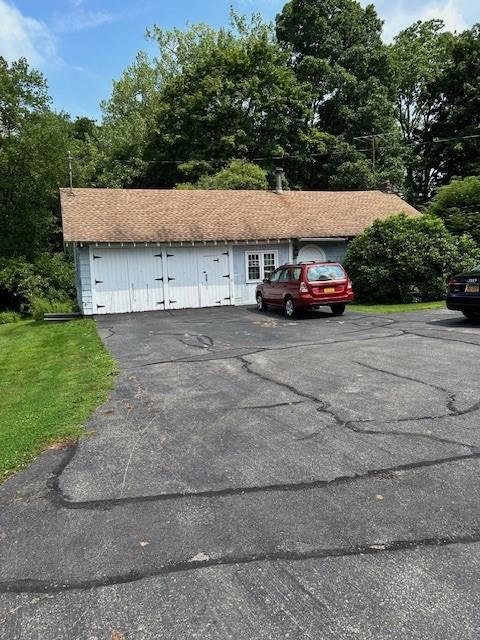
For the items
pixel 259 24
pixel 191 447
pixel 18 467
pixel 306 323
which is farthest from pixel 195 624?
pixel 259 24

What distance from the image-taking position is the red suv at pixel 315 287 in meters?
15.1

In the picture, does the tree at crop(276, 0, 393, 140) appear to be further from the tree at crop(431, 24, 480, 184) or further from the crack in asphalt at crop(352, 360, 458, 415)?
the crack in asphalt at crop(352, 360, 458, 415)

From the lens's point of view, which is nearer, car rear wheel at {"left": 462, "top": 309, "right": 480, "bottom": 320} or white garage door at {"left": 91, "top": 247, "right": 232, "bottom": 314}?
car rear wheel at {"left": 462, "top": 309, "right": 480, "bottom": 320}

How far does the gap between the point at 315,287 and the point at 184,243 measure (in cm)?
695

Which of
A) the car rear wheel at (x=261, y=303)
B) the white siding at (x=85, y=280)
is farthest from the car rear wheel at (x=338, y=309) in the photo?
the white siding at (x=85, y=280)

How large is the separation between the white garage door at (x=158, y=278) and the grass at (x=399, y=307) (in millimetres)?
5724

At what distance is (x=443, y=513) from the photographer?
11.3 ft

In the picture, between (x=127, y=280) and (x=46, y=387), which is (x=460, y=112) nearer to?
(x=127, y=280)

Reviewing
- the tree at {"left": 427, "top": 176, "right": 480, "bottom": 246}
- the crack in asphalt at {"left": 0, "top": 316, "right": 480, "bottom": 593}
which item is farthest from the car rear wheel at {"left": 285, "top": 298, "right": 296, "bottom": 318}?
the tree at {"left": 427, "top": 176, "right": 480, "bottom": 246}

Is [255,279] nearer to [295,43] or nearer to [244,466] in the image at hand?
[244,466]

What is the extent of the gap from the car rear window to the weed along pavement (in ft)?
26.9

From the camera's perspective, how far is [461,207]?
83.4ft

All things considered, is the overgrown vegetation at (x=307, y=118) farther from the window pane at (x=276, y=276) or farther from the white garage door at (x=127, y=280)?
the window pane at (x=276, y=276)

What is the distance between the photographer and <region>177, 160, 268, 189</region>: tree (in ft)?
99.7
